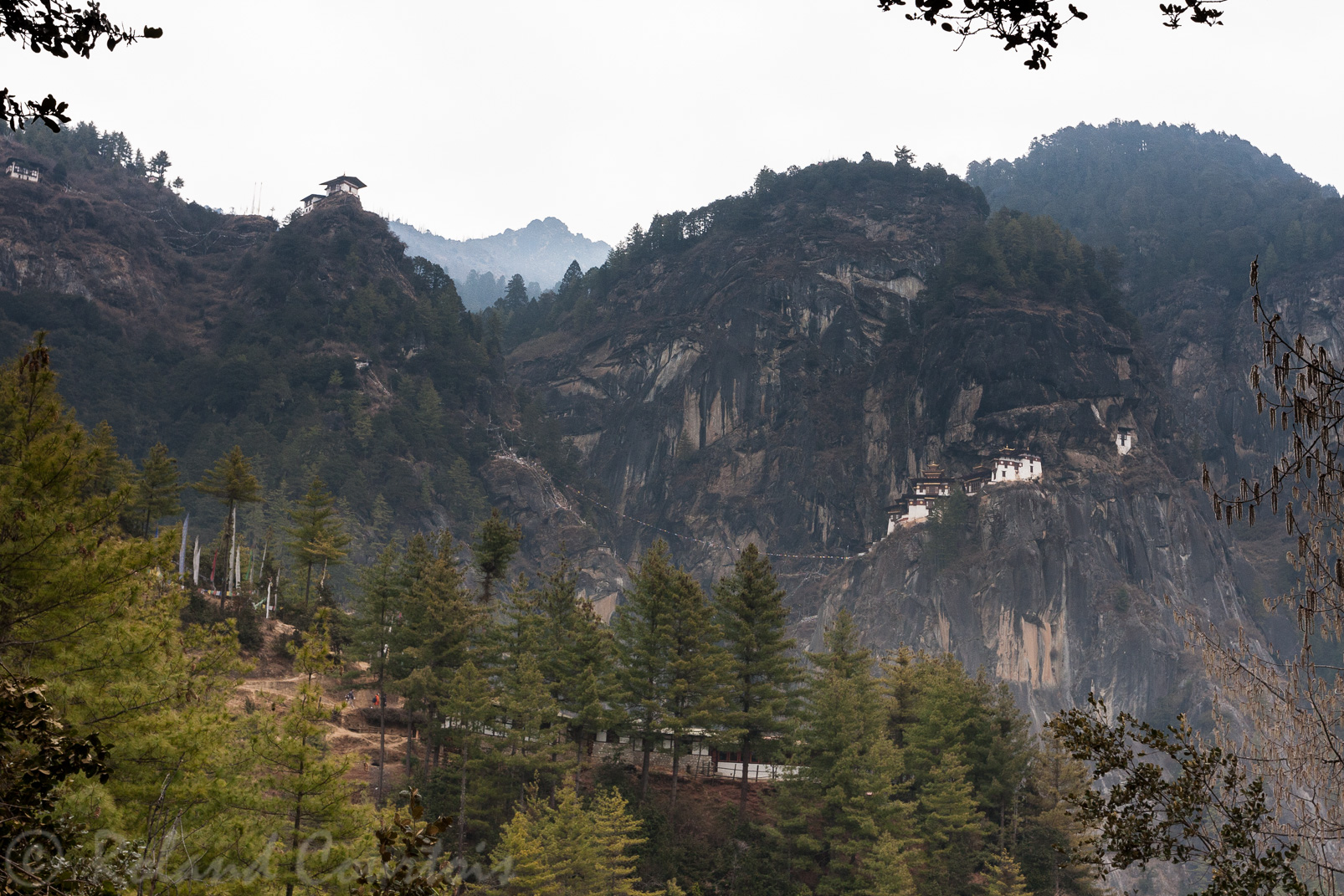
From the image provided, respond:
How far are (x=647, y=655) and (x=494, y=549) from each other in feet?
24.8

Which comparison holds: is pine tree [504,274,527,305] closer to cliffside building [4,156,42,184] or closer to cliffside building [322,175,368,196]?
cliffside building [322,175,368,196]

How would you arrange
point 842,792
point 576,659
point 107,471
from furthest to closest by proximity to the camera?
1. point 107,471
2. point 576,659
3. point 842,792

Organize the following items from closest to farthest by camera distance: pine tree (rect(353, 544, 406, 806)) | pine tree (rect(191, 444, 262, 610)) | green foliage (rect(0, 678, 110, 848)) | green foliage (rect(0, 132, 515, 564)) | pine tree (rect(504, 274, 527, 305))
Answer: green foliage (rect(0, 678, 110, 848)) < pine tree (rect(353, 544, 406, 806)) < pine tree (rect(191, 444, 262, 610)) < green foliage (rect(0, 132, 515, 564)) < pine tree (rect(504, 274, 527, 305))

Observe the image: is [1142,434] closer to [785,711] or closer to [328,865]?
[785,711]

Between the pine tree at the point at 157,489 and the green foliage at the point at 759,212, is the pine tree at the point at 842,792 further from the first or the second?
the green foliage at the point at 759,212

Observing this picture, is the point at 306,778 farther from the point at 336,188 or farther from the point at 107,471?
the point at 336,188

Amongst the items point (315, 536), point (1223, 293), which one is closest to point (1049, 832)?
point (315, 536)

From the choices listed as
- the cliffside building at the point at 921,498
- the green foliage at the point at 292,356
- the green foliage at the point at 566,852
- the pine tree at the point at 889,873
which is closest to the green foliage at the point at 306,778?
the green foliage at the point at 566,852

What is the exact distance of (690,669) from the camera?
36719 millimetres

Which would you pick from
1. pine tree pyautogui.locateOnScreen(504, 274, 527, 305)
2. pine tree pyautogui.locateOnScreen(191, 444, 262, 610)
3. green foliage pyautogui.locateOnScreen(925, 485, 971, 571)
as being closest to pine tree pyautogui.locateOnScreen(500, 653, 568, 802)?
pine tree pyautogui.locateOnScreen(191, 444, 262, 610)

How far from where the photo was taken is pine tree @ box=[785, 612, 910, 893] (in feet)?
109

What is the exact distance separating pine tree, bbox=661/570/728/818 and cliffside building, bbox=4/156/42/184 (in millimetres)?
130447

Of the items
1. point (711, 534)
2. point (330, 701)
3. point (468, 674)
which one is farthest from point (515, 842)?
point (711, 534)

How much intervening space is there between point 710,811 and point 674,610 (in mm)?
7351
